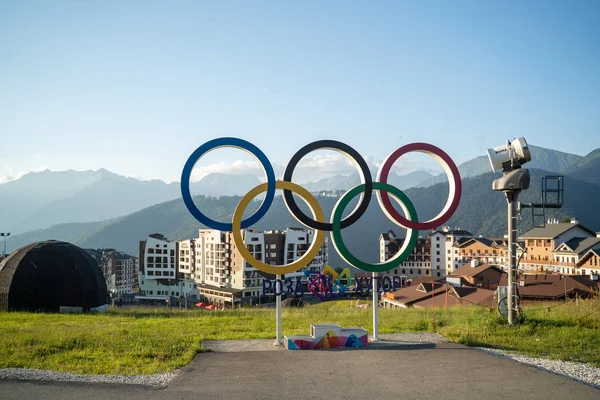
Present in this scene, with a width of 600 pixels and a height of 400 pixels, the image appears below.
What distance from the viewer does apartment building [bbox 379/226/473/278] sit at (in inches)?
2906

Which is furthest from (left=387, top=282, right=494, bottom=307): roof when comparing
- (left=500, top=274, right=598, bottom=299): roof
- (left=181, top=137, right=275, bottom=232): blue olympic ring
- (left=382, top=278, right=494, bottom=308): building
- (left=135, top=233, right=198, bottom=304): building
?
(left=135, top=233, right=198, bottom=304): building

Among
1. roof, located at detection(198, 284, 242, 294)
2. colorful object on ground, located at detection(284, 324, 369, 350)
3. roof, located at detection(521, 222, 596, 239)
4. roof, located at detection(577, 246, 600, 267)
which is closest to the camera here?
colorful object on ground, located at detection(284, 324, 369, 350)

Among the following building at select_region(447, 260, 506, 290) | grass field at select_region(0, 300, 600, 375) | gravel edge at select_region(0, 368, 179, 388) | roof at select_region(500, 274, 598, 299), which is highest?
gravel edge at select_region(0, 368, 179, 388)

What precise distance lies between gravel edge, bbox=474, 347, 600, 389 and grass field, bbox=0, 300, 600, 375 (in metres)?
0.52

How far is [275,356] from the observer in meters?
12.3

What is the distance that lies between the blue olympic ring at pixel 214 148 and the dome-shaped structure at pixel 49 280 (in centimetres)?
1731

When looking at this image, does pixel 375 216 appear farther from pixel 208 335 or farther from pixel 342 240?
pixel 342 240

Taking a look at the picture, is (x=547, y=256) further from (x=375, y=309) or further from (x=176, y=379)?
(x=176, y=379)

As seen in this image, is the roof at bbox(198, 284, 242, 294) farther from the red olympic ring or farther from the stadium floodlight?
the red olympic ring

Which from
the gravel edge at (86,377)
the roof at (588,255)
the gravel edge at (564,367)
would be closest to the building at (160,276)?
the roof at (588,255)

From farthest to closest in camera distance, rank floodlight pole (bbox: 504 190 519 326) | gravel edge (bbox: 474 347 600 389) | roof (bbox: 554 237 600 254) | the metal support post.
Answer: roof (bbox: 554 237 600 254) < floodlight pole (bbox: 504 190 519 326) < the metal support post < gravel edge (bbox: 474 347 600 389)

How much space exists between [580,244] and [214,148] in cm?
5092

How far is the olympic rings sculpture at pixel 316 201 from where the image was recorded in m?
14.0

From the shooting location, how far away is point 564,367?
1124 cm
